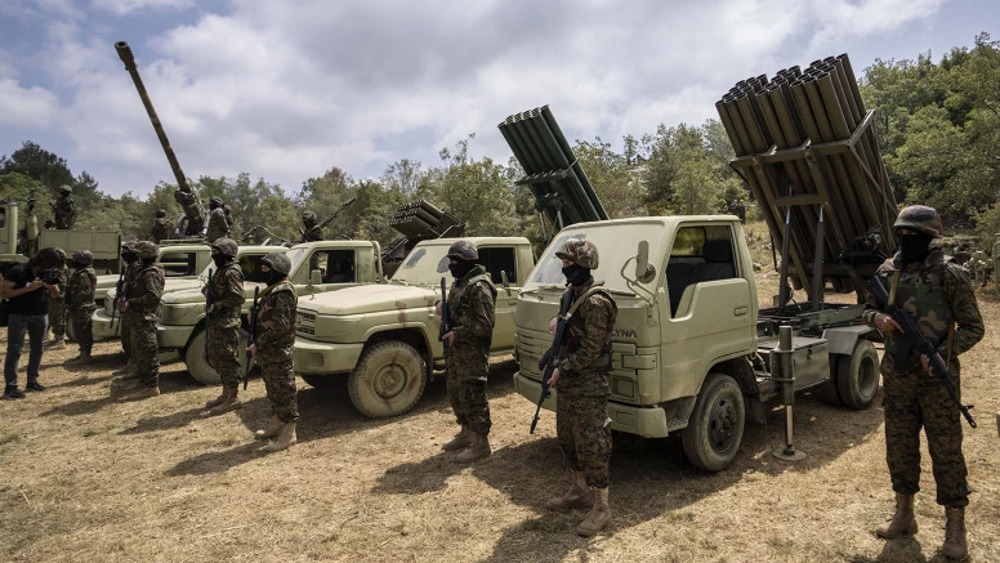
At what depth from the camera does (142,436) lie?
19.7 feet

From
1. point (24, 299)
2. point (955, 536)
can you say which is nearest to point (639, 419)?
point (955, 536)

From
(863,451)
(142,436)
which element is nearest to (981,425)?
(863,451)

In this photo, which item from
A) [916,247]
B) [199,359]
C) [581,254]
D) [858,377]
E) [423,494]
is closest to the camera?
[916,247]

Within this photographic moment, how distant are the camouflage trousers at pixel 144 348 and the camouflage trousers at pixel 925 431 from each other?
7.37 m

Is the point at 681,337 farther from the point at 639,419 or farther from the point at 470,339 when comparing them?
the point at 470,339

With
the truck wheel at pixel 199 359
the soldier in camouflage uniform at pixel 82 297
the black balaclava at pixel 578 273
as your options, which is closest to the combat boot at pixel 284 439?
the truck wheel at pixel 199 359

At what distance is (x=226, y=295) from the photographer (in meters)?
6.50

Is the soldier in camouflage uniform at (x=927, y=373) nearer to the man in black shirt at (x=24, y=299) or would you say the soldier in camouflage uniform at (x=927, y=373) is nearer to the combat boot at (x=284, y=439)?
the combat boot at (x=284, y=439)

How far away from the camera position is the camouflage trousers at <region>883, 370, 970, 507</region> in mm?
3420

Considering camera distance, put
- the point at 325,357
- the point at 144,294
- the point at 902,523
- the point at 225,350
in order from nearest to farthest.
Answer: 1. the point at 902,523
2. the point at 325,357
3. the point at 225,350
4. the point at 144,294

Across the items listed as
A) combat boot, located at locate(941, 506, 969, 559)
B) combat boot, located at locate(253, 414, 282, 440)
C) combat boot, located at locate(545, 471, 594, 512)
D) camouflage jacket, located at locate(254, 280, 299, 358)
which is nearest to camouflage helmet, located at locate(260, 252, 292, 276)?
camouflage jacket, located at locate(254, 280, 299, 358)

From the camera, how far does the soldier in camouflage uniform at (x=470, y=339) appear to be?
4.98 meters

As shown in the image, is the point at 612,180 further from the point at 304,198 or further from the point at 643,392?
the point at 304,198

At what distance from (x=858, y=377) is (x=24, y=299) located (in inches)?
380
